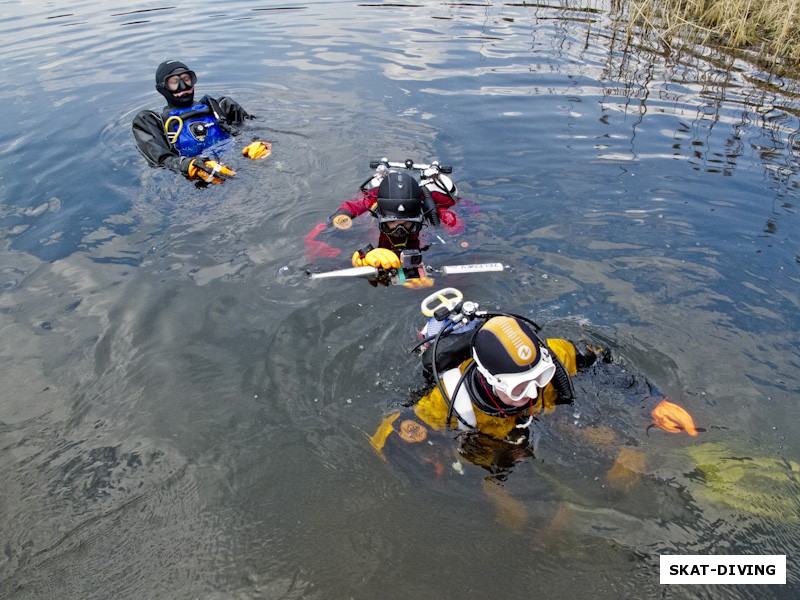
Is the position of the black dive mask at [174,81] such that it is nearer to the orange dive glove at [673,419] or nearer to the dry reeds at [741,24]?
the orange dive glove at [673,419]

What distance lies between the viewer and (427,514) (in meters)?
3.67

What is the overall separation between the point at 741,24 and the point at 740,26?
1.6 inches

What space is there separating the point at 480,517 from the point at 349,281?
9.24 feet

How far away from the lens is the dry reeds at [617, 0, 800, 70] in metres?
10.3

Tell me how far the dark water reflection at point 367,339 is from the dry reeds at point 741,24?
0.82m

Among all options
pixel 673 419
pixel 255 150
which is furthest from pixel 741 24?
pixel 673 419

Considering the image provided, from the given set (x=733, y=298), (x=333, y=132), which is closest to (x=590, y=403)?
(x=733, y=298)

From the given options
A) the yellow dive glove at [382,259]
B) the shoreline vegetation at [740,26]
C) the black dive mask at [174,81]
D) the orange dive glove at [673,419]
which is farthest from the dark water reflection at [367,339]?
the black dive mask at [174,81]

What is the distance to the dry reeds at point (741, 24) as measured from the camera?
1026 centimetres

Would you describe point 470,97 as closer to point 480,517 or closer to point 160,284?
point 160,284

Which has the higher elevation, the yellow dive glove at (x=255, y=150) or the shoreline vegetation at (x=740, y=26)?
the shoreline vegetation at (x=740, y=26)

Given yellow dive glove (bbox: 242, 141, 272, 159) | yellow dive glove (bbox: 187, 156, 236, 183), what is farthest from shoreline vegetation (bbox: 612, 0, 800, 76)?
yellow dive glove (bbox: 187, 156, 236, 183)

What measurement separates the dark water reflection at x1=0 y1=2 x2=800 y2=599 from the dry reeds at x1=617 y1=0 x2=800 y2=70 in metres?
0.82

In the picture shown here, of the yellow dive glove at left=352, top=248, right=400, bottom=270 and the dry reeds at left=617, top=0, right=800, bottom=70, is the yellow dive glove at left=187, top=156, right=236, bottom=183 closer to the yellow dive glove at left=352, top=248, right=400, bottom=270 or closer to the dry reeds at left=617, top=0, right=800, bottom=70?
the yellow dive glove at left=352, top=248, right=400, bottom=270
